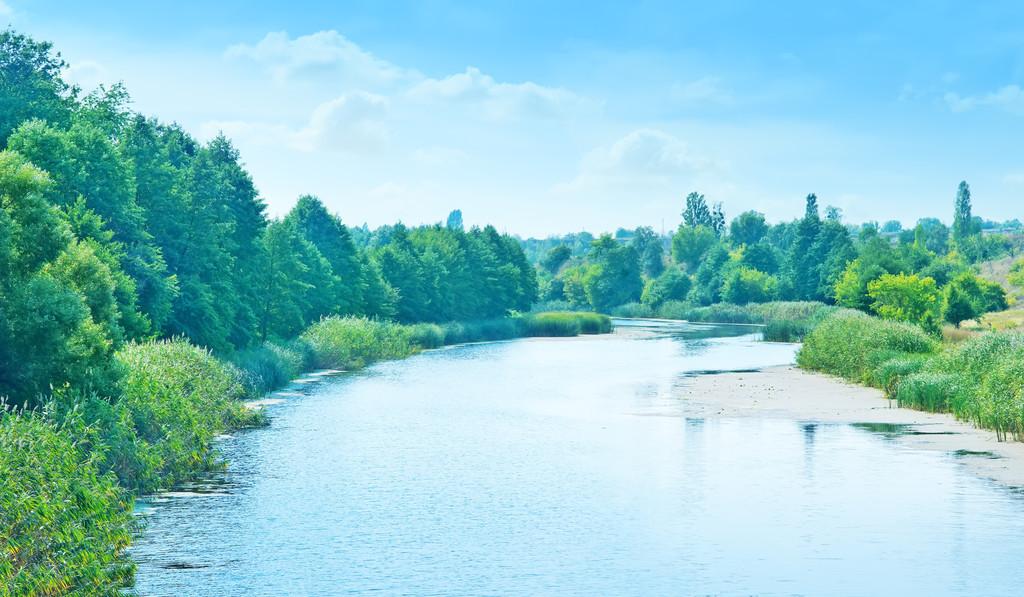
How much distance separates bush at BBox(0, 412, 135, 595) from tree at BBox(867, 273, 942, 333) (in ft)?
251

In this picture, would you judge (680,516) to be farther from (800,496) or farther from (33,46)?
(33,46)

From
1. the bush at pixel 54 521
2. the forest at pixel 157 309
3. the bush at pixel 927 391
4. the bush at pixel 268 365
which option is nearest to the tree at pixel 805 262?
the forest at pixel 157 309

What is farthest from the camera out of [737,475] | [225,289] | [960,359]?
[225,289]

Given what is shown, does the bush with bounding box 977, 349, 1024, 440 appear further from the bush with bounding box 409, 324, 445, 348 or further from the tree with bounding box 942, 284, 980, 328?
the bush with bounding box 409, 324, 445, 348

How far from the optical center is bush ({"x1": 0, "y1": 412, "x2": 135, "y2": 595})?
19.3 meters

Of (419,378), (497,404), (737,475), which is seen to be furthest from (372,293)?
(737,475)

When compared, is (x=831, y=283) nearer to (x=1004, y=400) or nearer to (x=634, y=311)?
(x=634, y=311)

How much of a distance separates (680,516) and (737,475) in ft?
21.2

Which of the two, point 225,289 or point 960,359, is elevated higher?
point 225,289

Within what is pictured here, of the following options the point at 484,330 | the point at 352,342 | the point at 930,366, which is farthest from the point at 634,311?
the point at 930,366

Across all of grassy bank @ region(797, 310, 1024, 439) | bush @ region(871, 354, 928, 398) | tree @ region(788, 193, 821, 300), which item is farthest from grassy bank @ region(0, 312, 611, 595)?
tree @ region(788, 193, 821, 300)

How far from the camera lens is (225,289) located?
61625mm

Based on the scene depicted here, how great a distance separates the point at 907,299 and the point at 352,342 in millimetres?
47903

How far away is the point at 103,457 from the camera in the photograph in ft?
83.4
